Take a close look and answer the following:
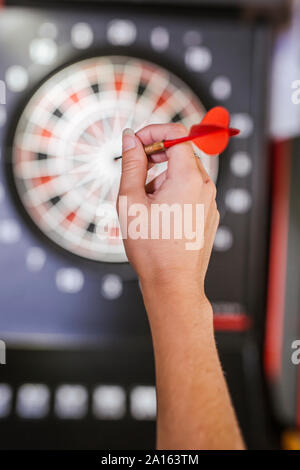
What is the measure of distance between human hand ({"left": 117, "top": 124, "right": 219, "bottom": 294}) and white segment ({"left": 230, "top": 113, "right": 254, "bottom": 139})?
0.74 ft

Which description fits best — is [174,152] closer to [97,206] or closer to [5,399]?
[97,206]

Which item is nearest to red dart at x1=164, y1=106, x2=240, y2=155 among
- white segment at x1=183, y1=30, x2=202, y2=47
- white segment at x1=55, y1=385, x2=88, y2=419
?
white segment at x1=183, y1=30, x2=202, y2=47

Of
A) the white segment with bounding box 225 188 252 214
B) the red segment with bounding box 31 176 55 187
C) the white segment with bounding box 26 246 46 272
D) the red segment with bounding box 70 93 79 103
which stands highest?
the red segment with bounding box 70 93 79 103

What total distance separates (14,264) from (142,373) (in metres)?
0.28

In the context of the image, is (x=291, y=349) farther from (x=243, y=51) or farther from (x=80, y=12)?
(x=80, y=12)

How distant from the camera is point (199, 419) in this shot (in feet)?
1.74

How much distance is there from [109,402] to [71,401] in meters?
0.06

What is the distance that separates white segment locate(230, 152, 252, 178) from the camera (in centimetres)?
83

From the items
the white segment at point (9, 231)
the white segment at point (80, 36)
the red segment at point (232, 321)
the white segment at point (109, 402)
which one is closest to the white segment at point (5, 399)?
the white segment at point (109, 402)

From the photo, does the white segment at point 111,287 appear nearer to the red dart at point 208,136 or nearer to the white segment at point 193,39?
the red dart at point 208,136

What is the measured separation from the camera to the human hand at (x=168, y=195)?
586 millimetres

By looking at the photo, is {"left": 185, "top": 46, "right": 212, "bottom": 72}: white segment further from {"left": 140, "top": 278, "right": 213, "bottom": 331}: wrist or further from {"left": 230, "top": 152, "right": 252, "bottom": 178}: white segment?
{"left": 140, "top": 278, "right": 213, "bottom": 331}: wrist
